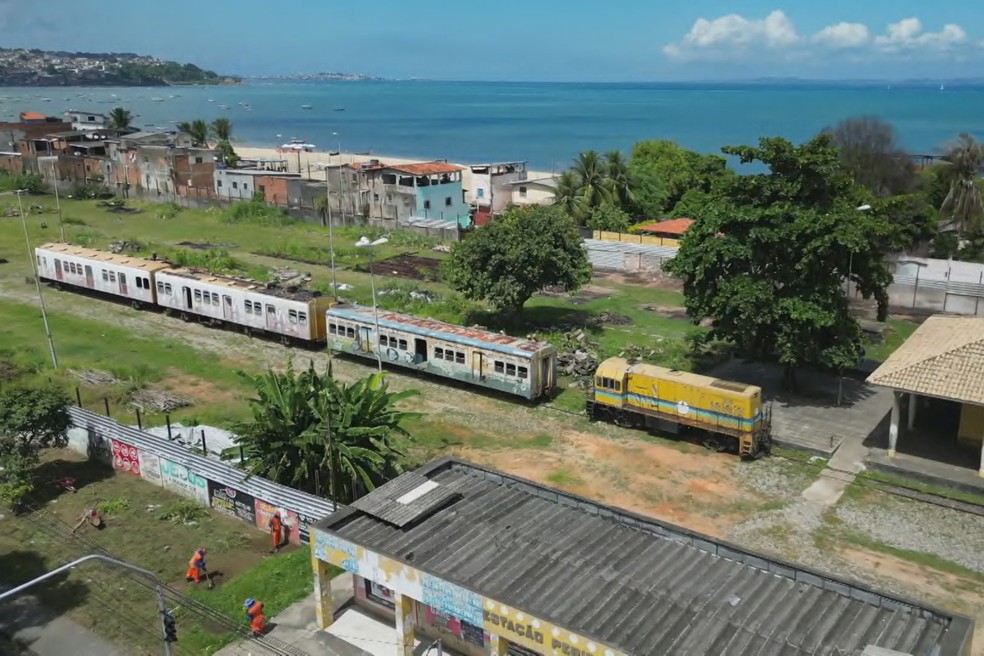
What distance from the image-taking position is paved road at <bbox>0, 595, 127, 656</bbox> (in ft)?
64.5

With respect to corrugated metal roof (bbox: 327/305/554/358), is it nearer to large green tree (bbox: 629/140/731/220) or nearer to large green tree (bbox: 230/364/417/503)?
large green tree (bbox: 230/364/417/503)

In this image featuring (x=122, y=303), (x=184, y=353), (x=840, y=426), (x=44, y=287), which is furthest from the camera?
(x=44, y=287)

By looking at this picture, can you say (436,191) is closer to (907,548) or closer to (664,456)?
(664,456)

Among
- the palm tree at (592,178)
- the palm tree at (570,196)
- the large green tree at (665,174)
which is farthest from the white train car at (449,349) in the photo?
the large green tree at (665,174)

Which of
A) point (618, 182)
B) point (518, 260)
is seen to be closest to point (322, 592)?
point (518, 260)

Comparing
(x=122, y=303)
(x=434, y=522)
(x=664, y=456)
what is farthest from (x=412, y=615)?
(x=122, y=303)

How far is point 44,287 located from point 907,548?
53385mm

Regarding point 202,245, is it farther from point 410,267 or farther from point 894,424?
point 894,424

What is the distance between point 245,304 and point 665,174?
5051 centimetres

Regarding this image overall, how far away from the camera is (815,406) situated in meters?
34.6

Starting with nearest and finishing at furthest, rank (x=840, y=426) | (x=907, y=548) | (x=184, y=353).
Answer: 1. (x=907, y=548)
2. (x=840, y=426)
3. (x=184, y=353)

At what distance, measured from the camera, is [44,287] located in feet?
186

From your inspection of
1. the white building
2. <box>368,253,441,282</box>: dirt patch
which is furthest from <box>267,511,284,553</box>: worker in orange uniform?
the white building

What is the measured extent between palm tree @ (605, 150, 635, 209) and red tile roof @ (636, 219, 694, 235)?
6.48 m
